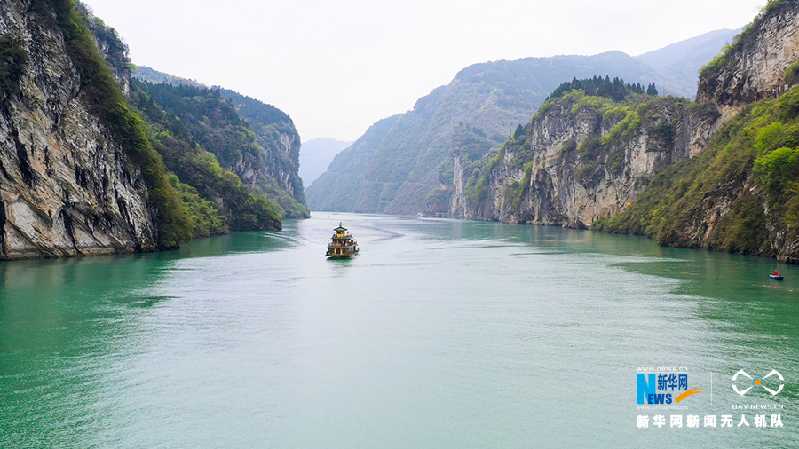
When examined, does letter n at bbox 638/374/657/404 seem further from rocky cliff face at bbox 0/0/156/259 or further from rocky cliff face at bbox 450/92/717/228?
rocky cliff face at bbox 450/92/717/228

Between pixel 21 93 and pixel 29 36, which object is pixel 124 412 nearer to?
pixel 21 93

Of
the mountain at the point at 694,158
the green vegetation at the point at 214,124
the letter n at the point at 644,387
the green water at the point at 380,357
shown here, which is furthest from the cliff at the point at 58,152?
the green vegetation at the point at 214,124

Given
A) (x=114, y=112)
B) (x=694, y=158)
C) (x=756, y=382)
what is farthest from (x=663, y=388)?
(x=694, y=158)

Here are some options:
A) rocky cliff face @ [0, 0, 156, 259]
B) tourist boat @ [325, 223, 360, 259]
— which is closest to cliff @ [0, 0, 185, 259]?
rocky cliff face @ [0, 0, 156, 259]

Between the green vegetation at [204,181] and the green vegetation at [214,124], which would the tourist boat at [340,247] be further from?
the green vegetation at [214,124]

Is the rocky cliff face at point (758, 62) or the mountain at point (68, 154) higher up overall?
the rocky cliff face at point (758, 62)

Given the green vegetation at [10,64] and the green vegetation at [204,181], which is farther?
the green vegetation at [204,181]

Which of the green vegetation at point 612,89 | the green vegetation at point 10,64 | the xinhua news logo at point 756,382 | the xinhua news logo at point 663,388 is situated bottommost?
the xinhua news logo at point 663,388
